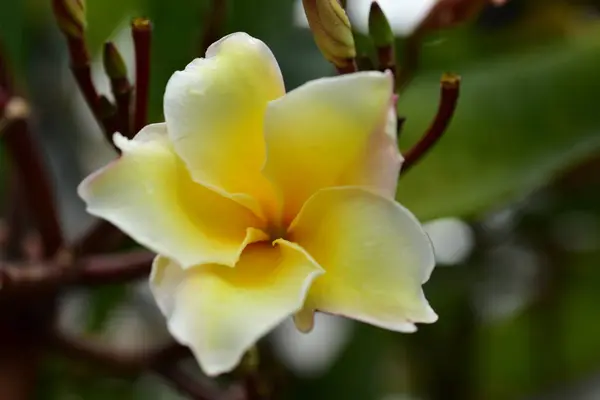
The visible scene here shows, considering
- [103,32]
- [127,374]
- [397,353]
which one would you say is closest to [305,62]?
[103,32]

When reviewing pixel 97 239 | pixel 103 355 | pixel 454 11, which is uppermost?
pixel 454 11

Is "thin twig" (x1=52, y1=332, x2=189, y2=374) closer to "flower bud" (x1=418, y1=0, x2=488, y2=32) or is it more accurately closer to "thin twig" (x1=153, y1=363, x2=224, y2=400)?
"thin twig" (x1=153, y1=363, x2=224, y2=400)

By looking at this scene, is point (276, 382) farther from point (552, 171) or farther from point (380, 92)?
point (380, 92)

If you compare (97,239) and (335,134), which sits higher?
(335,134)

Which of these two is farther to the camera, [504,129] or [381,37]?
[504,129]

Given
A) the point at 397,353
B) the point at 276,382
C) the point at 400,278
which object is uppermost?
the point at 400,278

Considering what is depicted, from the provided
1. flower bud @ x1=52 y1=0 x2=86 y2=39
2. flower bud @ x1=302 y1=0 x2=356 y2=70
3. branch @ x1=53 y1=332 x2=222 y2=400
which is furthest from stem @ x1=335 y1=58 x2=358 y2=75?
branch @ x1=53 y1=332 x2=222 y2=400

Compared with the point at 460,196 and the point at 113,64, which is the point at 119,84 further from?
the point at 460,196

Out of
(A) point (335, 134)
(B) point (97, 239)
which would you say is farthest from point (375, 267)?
(B) point (97, 239)
